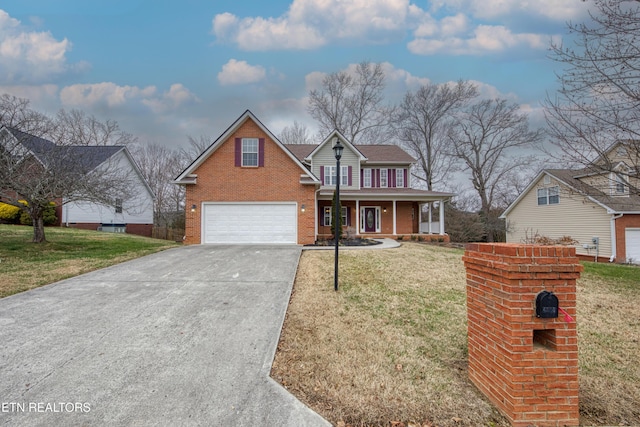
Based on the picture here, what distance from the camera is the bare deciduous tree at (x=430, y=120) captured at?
29016 mm

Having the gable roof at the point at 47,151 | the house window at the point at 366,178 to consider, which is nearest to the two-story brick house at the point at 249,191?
the gable roof at the point at 47,151

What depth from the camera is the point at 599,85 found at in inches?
229

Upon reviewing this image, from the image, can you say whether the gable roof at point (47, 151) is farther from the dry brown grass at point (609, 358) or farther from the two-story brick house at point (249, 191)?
the dry brown grass at point (609, 358)

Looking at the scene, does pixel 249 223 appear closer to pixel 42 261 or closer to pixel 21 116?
pixel 42 261

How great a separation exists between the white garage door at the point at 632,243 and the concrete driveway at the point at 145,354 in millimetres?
20212

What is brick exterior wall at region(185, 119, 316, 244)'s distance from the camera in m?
14.1

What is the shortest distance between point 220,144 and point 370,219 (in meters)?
10.9

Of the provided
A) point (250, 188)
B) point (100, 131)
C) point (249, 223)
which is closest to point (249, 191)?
point (250, 188)

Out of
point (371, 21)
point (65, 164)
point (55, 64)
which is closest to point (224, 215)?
point (65, 164)

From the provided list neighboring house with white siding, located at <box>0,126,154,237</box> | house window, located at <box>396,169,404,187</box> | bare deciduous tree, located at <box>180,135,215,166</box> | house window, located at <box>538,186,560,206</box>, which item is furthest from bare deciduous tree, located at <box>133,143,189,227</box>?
house window, located at <box>538,186,560,206</box>

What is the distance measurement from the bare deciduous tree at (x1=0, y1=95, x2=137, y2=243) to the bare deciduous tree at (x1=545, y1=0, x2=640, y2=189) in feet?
47.1

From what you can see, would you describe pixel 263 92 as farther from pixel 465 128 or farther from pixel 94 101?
pixel 465 128

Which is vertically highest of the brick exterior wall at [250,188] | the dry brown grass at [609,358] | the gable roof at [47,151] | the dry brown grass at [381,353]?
the gable roof at [47,151]

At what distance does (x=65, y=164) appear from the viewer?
1129cm
